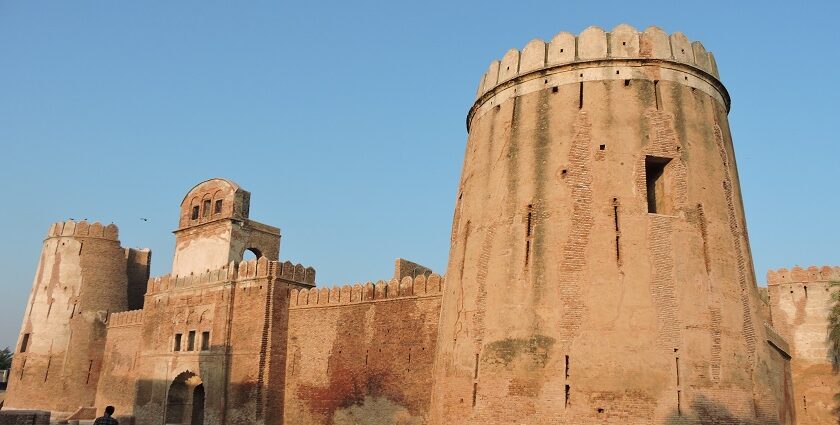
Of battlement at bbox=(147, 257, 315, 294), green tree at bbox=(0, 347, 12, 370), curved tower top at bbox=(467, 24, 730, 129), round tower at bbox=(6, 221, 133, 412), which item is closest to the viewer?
curved tower top at bbox=(467, 24, 730, 129)

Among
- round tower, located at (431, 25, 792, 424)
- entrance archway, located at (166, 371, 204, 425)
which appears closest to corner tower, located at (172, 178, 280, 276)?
entrance archway, located at (166, 371, 204, 425)

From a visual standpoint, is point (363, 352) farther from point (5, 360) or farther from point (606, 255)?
point (5, 360)

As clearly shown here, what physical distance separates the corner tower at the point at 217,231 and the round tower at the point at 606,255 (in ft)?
36.0

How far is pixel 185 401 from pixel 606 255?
15954 mm

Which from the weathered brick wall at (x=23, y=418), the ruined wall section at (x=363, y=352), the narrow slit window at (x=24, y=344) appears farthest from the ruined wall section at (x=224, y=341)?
the narrow slit window at (x=24, y=344)

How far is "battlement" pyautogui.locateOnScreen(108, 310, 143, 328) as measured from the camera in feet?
85.1

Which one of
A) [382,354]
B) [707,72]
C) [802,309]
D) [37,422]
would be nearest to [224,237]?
[382,354]

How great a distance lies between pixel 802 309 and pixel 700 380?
429 inches

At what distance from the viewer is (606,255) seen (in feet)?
34.4

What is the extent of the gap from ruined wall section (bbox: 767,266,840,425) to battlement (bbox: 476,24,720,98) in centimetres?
932

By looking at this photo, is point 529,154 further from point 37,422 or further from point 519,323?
point 37,422

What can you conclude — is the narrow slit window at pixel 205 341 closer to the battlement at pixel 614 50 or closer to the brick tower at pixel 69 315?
the brick tower at pixel 69 315

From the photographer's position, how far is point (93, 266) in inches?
1104

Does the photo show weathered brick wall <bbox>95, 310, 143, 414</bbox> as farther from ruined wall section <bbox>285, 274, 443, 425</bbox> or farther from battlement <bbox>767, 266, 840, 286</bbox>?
battlement <bbox>767, 266, 840, 286</bbox>
